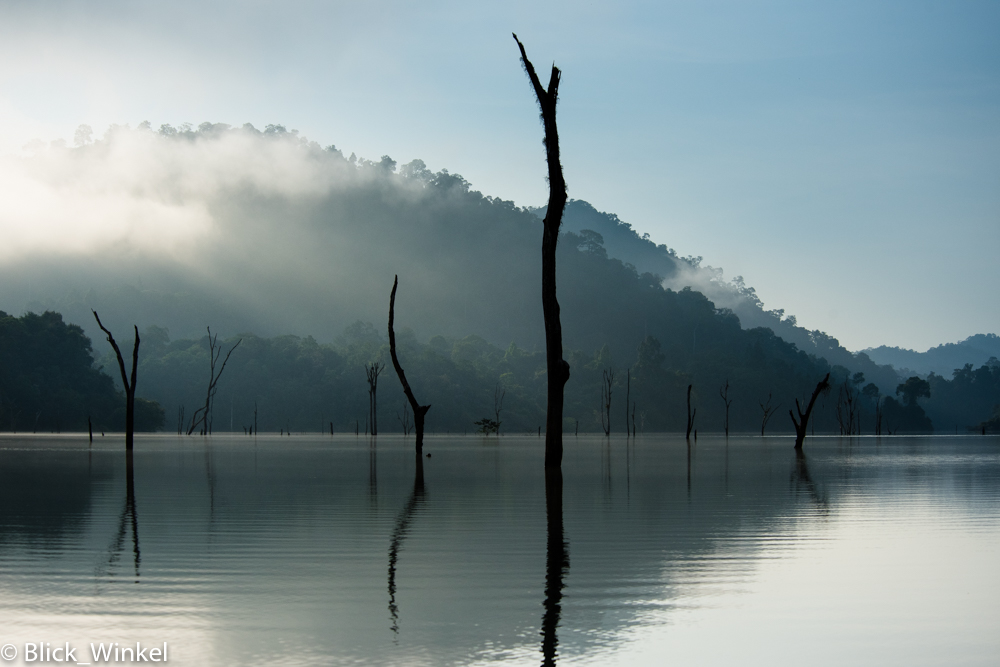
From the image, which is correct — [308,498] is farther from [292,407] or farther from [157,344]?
[157,344]

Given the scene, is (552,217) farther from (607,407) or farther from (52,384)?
(52,384)

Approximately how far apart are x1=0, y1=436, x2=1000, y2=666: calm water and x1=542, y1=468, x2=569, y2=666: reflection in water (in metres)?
0.03

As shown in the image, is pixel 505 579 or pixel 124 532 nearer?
pixel 505 579

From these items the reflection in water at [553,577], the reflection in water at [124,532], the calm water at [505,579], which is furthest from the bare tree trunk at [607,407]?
the reflection in water at [553,577]

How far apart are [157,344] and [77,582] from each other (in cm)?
13185

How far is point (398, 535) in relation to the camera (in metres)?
7.49

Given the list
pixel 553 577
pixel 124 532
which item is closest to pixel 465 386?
pixel 124 532

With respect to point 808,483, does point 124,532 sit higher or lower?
higher

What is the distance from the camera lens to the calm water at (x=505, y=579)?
156 inches

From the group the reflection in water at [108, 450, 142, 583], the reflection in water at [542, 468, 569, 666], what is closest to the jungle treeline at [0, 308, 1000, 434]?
the reflection in water at [108, 450, 142, 583]

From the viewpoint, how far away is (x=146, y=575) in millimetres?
5555

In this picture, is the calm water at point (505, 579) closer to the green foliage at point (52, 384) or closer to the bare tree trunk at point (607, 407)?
the bare tree trunk at point (607, 407)

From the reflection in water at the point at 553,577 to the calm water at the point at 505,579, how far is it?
0.09ft

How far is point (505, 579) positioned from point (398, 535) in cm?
223
